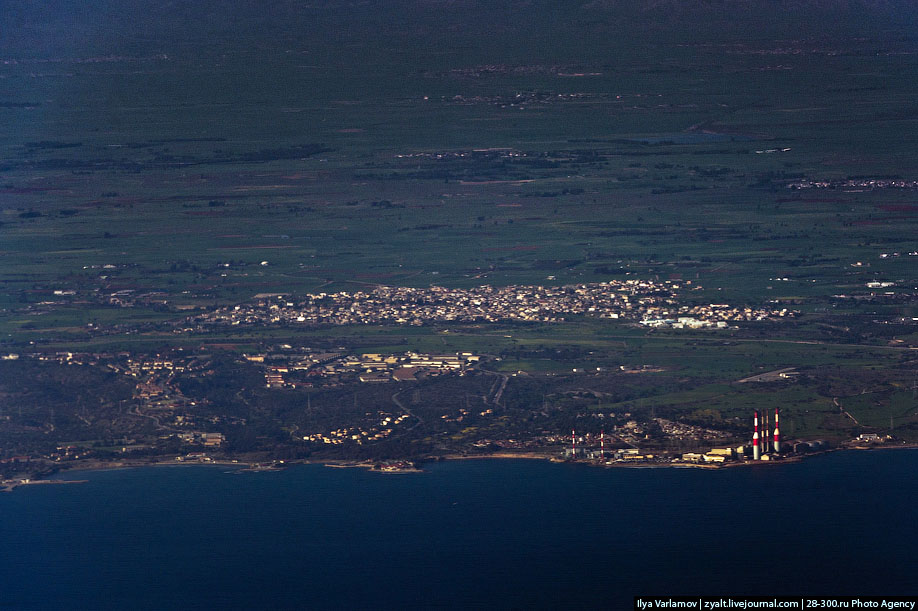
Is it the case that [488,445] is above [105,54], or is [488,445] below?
below

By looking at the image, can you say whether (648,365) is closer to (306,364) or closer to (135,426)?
(306,364)

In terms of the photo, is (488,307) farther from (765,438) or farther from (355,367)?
(765,438)

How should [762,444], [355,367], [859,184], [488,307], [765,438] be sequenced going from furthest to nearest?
[859,184] → [488,307] → [355,367] → [765,438] → [762,444]

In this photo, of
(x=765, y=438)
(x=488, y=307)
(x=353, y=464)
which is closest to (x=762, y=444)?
(x=765, y=438)

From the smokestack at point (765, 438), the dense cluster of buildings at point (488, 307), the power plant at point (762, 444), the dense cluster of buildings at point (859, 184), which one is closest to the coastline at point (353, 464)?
the power plant at point (762, 444)

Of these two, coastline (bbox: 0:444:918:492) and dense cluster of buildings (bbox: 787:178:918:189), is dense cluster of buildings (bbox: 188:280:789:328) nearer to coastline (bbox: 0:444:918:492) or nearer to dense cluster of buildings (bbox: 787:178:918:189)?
coastline (bbox: 0:444:918:492)

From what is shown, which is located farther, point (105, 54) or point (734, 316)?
point (105, 54)

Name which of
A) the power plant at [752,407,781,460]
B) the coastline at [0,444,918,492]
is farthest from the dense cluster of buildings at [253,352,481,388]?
the power plant at [752,407,781,460]

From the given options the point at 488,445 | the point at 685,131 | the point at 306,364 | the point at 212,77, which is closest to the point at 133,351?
the point at 306,364
